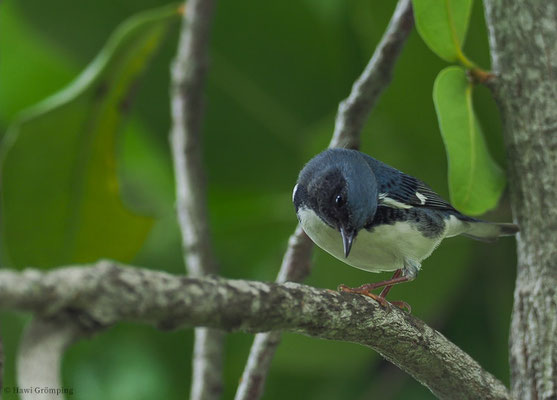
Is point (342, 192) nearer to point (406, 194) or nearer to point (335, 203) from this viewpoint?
point (335, 203)

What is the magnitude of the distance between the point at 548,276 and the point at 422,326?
50 centimetres

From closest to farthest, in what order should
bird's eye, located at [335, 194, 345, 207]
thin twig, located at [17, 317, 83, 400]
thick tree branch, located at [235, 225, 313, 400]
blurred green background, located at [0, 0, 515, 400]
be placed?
1. thin twig, located at [17, 317, 83, 400]
2. thick tree branch, located at [235, 225, 313, 400]
3. bird's eye, located at [335, 194, 345, 207]
4. blurred green background, located at [0, 0, 515, 400]

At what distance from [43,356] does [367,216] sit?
1.20 metres

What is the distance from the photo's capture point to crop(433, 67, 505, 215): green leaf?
1.84 meters

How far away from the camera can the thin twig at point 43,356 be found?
2.53 feet

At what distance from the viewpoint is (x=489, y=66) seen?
2.41m

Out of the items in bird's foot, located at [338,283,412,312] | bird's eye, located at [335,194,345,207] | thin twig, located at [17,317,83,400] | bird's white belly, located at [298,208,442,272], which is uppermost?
bird's eye, located at [335,194,345,207]

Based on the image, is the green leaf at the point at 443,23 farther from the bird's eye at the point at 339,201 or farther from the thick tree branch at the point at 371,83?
the bird's eye at the point at 339,201

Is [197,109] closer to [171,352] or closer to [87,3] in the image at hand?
[87,3]

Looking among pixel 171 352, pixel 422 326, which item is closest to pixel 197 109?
pixel 171 352

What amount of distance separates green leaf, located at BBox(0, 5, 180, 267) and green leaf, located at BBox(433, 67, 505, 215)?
107cm

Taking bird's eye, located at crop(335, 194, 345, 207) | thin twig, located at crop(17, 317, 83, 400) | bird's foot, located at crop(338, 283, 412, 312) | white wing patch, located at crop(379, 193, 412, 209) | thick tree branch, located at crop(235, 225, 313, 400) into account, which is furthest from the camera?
white wing patch, located at crop(379, 193, 412, 209)

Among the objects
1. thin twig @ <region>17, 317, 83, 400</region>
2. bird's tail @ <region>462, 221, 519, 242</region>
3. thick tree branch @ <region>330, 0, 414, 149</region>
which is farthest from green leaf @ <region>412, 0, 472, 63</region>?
thin twig @ <region>17, 317, 83, 400</region>

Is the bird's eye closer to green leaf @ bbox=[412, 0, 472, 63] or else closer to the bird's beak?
the bird's beak
